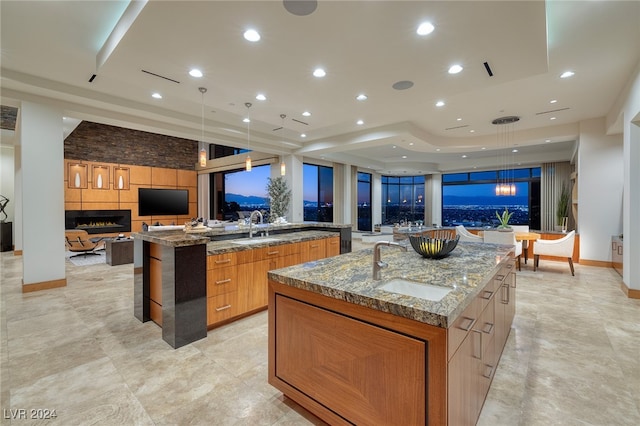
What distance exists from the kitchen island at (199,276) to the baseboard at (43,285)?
2388mm

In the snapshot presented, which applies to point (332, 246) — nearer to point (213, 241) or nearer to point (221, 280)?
point (213, 241)

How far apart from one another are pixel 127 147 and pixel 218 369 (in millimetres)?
9655

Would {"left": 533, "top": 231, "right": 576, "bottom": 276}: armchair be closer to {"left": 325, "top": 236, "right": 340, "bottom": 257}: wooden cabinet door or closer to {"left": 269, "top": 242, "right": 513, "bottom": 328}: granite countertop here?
{"left": 269, "top": 242, "right": 513, "bottom": 328}: granite countertop

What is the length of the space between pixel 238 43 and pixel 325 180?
798cm

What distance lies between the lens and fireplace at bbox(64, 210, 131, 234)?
8.26m

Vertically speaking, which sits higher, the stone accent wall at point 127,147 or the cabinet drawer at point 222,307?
the stone accent wall at point 127,147

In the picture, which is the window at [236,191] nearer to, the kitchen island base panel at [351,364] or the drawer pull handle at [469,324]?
the kitchen island base panel at [351,364]

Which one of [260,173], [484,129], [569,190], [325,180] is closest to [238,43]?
[484,129]

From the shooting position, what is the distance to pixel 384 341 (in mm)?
1337

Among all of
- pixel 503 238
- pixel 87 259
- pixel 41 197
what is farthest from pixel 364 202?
pixel 41 197

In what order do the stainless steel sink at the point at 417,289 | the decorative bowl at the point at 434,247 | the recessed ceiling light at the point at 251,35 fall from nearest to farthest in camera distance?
the stainless steel sink at the point at 417,289 → the decorative bowl at the point at 434,247 → the recessed ceiling light at the point at 251,35

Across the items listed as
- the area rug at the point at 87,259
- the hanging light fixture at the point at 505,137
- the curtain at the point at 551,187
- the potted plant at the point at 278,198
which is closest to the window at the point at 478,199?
the curtain at the point at 551,187

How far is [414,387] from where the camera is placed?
1.25m

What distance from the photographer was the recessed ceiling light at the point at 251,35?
2.66m
